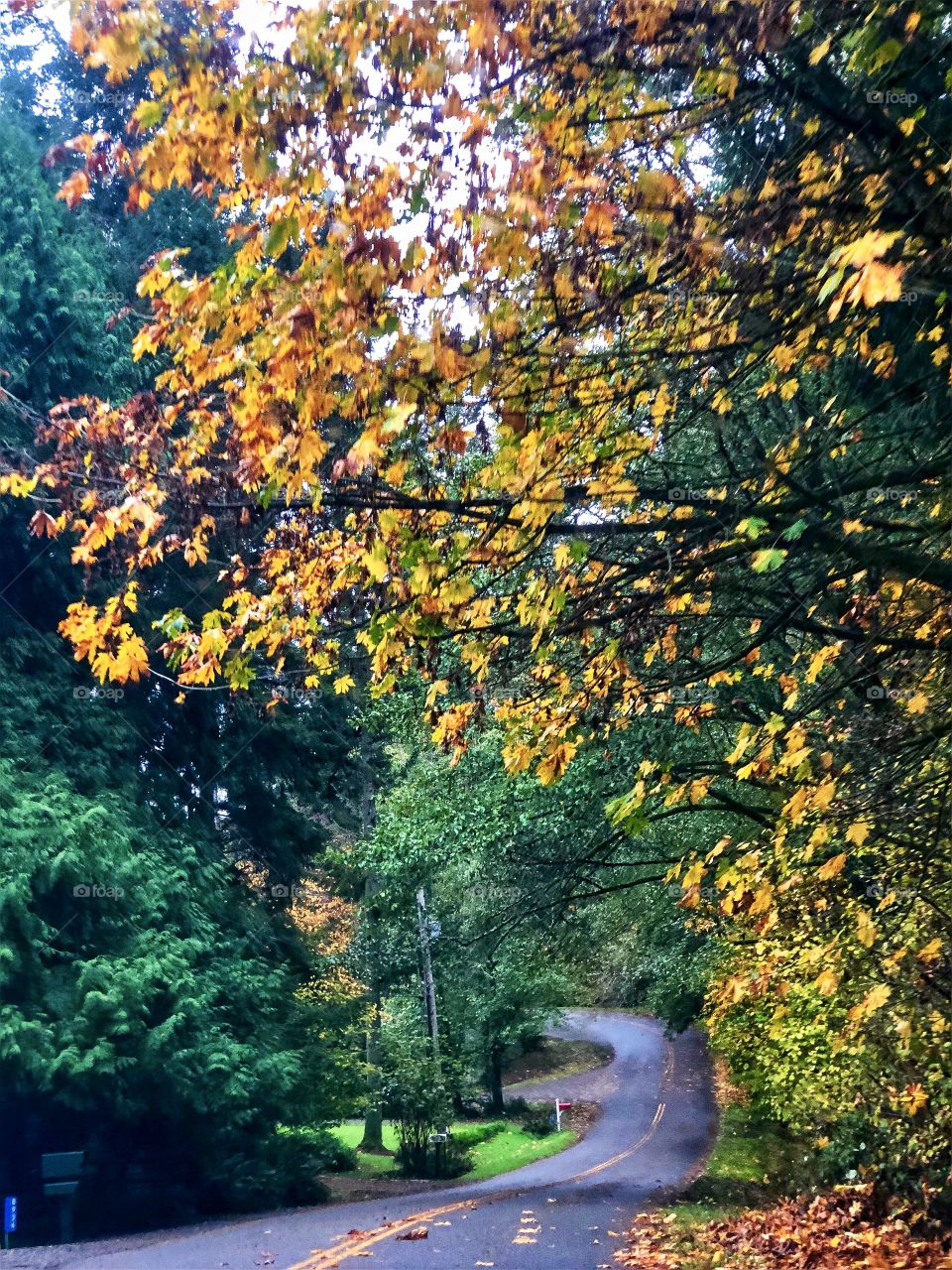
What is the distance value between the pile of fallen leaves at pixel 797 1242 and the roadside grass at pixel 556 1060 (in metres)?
33.8

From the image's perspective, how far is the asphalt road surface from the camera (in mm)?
10773

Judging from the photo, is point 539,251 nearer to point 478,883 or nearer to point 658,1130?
point 478,883

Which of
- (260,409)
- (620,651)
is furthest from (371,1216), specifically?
(260,409)

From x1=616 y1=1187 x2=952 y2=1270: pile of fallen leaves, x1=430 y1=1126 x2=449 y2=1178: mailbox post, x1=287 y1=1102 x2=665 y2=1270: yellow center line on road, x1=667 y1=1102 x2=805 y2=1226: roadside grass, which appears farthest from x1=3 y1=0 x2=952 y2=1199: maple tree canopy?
x1=430 y1=1126 x2=449 y2=1178: mailbox post

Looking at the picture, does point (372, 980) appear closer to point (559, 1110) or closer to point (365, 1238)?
point (559, 1110)

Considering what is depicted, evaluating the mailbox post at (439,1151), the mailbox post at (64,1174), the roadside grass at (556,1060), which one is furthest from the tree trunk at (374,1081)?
the roadside grass at (556,1060)

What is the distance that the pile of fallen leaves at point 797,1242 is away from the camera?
943 centimetres

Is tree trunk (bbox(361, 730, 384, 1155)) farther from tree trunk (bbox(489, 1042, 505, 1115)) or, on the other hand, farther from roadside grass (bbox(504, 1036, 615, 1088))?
roadside grass (bbox(504, 1036, 615, 1088))

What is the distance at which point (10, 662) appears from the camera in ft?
53.8

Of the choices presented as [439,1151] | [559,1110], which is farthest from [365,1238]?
[559,1110]

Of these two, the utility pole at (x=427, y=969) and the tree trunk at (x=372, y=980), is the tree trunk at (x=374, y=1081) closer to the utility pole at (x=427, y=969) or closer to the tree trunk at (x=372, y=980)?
the tree trunk at (x=372, y=980)

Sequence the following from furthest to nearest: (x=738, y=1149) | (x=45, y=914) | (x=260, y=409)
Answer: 1. (x=738, y=1149)
2. (x=45, y=914)
3. (x=260, y=409)

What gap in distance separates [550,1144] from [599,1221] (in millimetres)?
16177

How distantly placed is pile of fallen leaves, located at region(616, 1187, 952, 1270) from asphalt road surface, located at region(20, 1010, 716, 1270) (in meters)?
0.53
